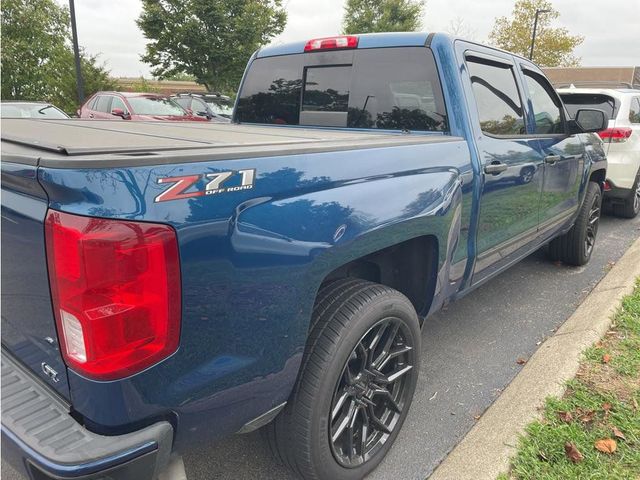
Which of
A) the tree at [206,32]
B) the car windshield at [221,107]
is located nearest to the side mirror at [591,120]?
the car windshield at [221,107]

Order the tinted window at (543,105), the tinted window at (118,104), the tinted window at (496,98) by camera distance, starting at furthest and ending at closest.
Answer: the tinted window at (118,104)
the tinted window at (543,105)
the tinted window at (496,98)

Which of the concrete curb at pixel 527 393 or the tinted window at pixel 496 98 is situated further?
the tinted window at pixel 496 98

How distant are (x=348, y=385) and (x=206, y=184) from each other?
1.14 meters

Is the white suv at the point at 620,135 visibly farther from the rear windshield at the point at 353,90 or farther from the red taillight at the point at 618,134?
the rear windshield at the point at 353,90

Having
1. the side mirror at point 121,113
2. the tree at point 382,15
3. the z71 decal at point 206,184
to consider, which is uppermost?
the tree at point 382,15

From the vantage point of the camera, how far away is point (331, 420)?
1.97 metres

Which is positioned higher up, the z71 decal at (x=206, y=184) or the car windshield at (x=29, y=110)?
the car windshield at (x=29, y=110)

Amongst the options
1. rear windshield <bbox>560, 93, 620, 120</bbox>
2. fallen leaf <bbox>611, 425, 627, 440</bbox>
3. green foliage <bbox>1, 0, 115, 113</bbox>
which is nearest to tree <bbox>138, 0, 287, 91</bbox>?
green foliage <bbox>1, 0, 115, 113</bbox>

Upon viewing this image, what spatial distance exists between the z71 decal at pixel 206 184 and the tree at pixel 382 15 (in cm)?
Result: 2715

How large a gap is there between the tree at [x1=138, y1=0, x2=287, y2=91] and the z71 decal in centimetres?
1848

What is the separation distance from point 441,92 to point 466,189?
61cm

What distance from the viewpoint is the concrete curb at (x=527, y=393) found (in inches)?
85.1

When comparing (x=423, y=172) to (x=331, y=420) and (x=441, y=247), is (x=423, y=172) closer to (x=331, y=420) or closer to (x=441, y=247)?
(x=441, y=247)

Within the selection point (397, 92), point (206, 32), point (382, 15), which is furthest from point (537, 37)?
point (397, 92)
